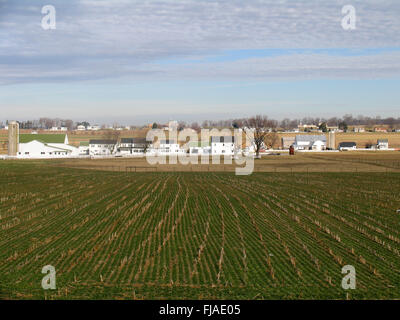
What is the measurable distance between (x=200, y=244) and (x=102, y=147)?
124798mm

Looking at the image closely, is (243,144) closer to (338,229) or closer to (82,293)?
(338,229)

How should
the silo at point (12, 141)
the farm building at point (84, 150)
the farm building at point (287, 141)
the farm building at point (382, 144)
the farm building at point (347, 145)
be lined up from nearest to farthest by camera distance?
the silo at point (12, 141) → the farm building at point (84, 150) → the farm building at point (382, 144) → the farm building at point (347, 145) → the farm building at point (287, 141)

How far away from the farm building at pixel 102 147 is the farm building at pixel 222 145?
30.8m

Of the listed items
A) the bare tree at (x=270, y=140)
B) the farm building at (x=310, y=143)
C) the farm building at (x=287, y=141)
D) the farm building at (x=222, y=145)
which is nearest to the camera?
the farm building at (x=222, y=145)

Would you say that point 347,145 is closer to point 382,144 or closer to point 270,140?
point 382,144

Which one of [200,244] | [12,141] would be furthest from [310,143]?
[200,244]

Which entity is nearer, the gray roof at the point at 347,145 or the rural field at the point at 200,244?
the rural field at the point at 200,244

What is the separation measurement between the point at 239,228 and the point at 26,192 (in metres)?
24.7

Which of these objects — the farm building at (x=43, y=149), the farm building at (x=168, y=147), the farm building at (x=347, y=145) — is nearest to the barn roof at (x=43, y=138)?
the farm building at (x=43, y=149)

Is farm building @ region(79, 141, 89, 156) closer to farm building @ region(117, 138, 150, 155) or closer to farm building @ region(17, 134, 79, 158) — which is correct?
farm building @ region(17, 134, 79, 158)

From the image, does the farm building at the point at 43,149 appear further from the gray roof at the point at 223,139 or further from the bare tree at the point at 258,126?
the bare tree at the point at 258,126

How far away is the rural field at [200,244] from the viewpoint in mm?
16719

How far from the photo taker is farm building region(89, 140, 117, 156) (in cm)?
14212

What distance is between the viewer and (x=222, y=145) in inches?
5359
